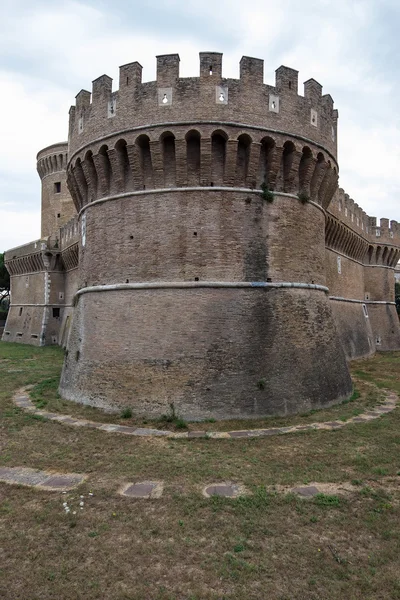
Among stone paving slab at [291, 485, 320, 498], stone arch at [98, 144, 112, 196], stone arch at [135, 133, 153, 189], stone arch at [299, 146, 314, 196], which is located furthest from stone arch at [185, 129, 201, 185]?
stone paving slab at [291, 485, 320, 498]

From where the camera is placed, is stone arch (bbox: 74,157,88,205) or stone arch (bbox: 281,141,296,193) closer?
stone arch (bbox: 281,141,296,193)

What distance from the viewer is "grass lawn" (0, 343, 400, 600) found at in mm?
4469

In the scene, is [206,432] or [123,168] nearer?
[206,432]

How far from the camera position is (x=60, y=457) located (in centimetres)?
816

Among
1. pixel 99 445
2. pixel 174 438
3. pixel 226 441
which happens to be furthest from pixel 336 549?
pixel 99 445

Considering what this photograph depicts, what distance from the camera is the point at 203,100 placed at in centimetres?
1145

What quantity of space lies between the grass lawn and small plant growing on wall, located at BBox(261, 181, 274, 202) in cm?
685

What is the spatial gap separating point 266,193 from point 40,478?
9474 millimetres

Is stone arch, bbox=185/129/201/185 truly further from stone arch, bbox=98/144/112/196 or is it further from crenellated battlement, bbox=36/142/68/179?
crenellated battlement, bbox=36/142/68/179

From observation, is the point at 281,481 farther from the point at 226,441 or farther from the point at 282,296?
the point at 282,296

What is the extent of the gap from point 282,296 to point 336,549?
25.5ft

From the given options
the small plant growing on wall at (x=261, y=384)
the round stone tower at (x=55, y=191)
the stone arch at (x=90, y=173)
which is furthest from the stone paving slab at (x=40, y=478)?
the round stone tower at (x=55, y=191)

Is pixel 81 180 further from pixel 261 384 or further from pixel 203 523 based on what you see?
pixel 203 523

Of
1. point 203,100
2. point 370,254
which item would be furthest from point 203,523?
point 370,254
